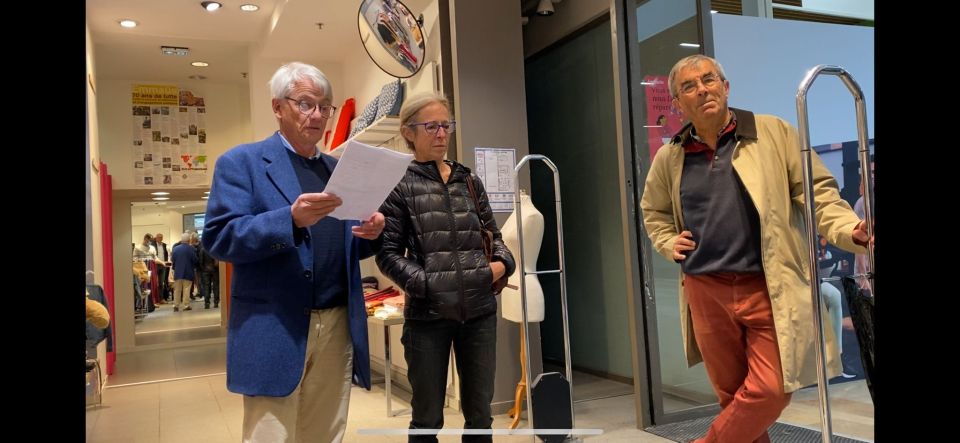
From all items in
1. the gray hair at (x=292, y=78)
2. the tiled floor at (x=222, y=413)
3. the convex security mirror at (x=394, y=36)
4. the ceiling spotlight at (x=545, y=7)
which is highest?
the ceiling spotlight at (x=545, y=7)

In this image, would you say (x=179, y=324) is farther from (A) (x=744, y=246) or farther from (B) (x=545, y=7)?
(A) (x=744, y=246)

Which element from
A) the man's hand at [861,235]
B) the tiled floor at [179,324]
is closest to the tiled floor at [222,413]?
the man's hand at [861,235]

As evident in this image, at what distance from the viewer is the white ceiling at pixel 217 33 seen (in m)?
6.27

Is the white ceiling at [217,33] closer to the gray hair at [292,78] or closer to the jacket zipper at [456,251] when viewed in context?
the jacket zipper at [456,251]

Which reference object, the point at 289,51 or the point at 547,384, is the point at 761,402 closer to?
the point at 547,384

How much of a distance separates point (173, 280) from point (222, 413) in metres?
6.49

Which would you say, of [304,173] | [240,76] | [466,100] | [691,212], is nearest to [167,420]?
[466,100]

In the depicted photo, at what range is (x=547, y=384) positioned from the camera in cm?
336

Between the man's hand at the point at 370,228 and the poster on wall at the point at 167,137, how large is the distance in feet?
25.5

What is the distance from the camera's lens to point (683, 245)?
2412 mm

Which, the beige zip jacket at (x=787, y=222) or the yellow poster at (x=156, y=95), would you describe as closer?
the beige zip jacket at (x=787, y=222)

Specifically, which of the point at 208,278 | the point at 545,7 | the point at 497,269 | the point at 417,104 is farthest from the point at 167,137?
the point at 497,269

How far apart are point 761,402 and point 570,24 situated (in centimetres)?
386

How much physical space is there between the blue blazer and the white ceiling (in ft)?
11.9
